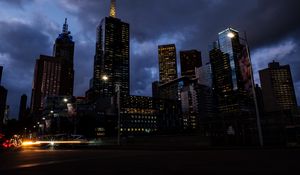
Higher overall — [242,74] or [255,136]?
[242,74]

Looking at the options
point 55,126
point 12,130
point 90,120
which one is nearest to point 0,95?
point 55,126

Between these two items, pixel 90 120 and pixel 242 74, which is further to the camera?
pixel 90 120

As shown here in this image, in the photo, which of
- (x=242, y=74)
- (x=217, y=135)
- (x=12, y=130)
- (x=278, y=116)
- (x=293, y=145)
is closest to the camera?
(x=293, y=145)

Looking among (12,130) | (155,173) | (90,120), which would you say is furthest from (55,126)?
(155,173)

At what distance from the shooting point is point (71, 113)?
44.4 meters

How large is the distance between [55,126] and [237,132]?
489 feet

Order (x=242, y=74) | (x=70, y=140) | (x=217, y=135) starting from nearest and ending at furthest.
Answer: (x=242, y=74) → (x=217, y=135) → (x=70, y=140)

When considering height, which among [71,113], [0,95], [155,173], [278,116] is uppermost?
[0,95]

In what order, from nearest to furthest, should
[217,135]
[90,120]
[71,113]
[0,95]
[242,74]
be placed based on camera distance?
[242,74], [217,135], [71,113], [90,120], [0,95]

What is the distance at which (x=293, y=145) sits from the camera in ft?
75.4

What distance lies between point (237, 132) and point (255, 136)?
1.77 meters

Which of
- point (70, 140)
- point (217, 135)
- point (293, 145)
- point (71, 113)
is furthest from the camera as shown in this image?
point (71, 113)

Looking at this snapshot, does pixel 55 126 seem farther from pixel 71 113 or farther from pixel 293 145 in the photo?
pixel 293 145

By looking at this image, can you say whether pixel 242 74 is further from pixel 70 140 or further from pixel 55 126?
pixel 55 126
